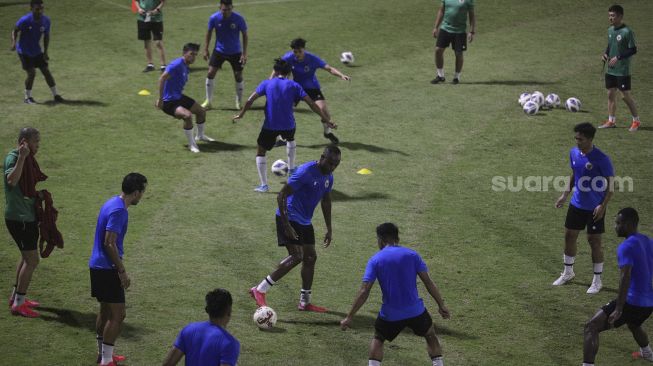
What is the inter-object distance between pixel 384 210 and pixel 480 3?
18180 mm

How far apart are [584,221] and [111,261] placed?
24.7 ft

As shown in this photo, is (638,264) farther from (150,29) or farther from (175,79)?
(150,29)

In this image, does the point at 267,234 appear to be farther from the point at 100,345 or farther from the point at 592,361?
the point at 592,361

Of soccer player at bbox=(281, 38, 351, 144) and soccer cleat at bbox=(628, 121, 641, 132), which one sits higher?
soccer player at bbox=(281, 38, 351, 144)

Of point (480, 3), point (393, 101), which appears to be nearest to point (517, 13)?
point (480, 3)

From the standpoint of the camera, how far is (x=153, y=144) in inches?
848

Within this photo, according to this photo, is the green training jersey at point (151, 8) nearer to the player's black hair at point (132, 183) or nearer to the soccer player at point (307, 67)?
the soccer player at point (307, 67)

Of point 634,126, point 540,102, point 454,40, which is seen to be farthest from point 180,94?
point 634,126

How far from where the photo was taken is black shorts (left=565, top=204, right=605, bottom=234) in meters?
14.7

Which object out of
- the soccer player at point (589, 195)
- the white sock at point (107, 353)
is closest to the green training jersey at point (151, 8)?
the soccer player at point (589, 195)

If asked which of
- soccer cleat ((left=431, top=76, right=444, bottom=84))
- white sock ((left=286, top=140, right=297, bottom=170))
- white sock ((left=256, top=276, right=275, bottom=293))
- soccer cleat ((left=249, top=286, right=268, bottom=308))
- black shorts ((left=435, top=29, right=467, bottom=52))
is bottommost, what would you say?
soccer cleat ((left=249, top=286, right=268, bottom=308))

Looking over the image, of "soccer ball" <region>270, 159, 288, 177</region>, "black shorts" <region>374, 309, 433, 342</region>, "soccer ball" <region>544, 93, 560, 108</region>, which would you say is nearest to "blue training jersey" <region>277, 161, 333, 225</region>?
"black shorts" <region>374, 309, 433, 342</region>

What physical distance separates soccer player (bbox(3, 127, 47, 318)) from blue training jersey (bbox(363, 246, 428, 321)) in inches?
Result: 197

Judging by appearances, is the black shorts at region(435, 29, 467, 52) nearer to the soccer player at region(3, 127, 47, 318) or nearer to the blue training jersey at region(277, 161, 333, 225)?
the blue training jersey at region(277, 161, 333, 225)
